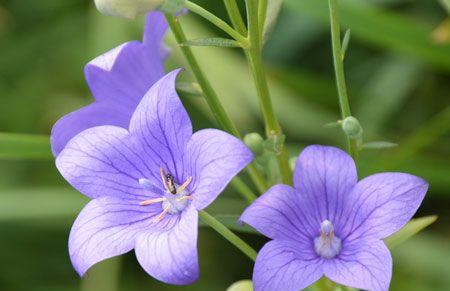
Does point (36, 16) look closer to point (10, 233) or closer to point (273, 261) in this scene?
point (10, 233)

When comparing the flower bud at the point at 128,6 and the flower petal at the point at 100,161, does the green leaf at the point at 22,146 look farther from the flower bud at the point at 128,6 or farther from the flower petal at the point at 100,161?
the flower bud at the point at 128,6

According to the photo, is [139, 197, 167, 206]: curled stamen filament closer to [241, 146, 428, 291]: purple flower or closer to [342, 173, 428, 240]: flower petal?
[241, 146, 428, 291]: purple flower

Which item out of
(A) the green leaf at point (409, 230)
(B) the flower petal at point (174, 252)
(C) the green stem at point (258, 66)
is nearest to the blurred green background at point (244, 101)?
(A) the green leaf at point (409, 230)

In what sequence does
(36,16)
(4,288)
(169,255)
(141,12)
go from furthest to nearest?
(36,16) < (4,288) < (141,12) < (169,255)

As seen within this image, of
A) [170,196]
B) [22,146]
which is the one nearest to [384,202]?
[170,196]

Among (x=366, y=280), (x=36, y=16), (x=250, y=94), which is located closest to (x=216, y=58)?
(x=250, y=94)

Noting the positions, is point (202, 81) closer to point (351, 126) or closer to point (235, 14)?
point (235, 14)

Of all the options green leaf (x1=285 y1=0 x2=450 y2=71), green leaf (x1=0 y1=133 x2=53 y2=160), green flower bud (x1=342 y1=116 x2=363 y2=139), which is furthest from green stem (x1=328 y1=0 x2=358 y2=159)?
green leaf (x1=285 y1=0 x2=450 y2=71)
